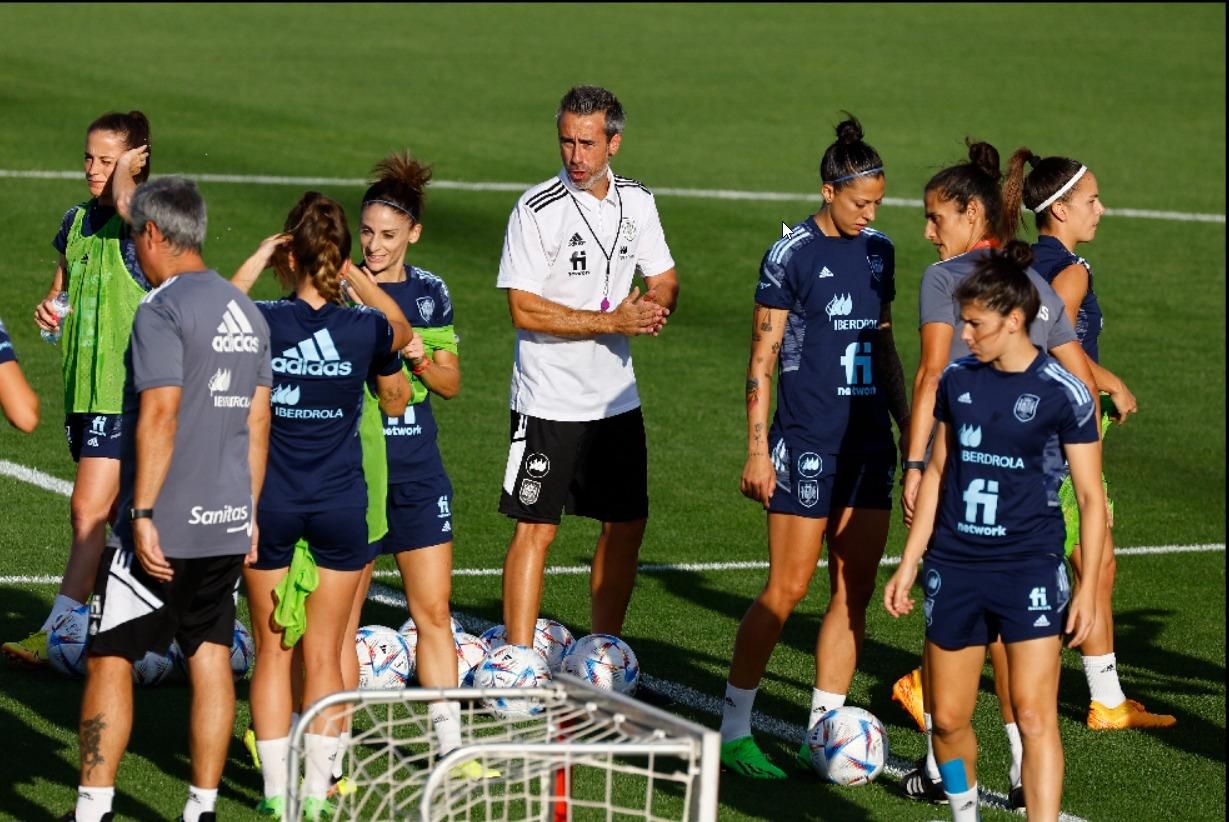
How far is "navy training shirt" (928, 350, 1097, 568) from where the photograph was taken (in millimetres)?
6242

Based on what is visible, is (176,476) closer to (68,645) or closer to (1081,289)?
(68,645)

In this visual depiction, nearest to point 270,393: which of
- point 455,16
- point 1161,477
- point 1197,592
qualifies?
point 1197,592

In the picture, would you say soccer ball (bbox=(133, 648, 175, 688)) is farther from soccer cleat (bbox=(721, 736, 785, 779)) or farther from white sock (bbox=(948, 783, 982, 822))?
white sock (bbox=(948, 783, 982, 822))

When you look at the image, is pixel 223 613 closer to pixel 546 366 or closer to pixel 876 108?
pixel 546 366

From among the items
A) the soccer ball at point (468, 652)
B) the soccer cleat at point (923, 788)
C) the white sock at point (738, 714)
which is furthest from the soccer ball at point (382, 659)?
the soccer cleat at point (923, 788)

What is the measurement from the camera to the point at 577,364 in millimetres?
8312

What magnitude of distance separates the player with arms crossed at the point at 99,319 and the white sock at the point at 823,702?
294 centimetres

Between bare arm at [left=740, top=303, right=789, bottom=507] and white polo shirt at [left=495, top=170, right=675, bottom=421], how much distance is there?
82cm

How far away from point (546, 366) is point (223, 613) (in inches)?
91.5

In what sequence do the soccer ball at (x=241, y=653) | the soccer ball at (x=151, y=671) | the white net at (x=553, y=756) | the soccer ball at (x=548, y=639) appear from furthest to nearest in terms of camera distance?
the soccer ball at (x=548, y=639) < the soccer ball at (x=241, y=653) < the soccer ball at (x=151, y=671) < the white net at (x=553, y=756)

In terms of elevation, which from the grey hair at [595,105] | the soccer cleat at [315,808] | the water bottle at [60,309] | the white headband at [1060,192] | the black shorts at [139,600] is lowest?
the soccer cleat at [315,808]

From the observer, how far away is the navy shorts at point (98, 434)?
7.89 metres

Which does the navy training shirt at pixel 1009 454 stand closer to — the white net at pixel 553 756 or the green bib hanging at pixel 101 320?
the white net at pixel 553 756

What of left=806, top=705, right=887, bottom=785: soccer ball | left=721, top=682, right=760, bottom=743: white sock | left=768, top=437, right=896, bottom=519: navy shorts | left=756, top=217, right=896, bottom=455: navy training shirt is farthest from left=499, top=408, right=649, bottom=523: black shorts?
left=806, top=705, right=887, bottom=785: soccer ball
